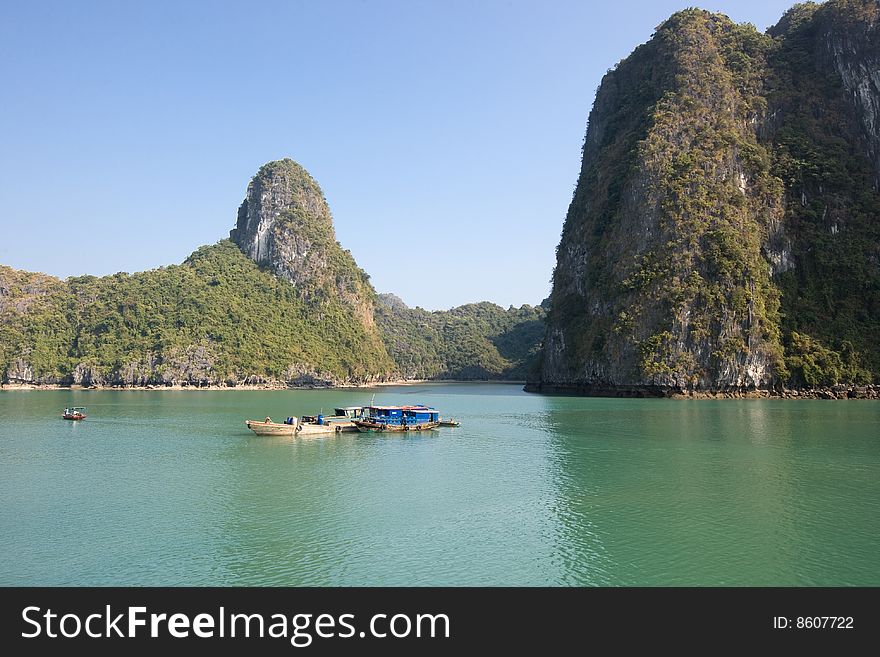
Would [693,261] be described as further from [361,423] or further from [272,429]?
[272,429]

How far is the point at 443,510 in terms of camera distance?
24.1 metres

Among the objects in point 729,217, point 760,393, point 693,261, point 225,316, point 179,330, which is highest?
point 729,217

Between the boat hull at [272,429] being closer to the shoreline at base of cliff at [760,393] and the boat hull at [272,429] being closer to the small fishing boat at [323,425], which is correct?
the small fishing boat at [323,425]

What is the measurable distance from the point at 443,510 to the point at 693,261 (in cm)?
8601

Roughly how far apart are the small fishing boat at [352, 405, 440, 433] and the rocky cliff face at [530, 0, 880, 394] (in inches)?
2044

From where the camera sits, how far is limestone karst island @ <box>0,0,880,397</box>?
314 feet

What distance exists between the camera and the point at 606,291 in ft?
358

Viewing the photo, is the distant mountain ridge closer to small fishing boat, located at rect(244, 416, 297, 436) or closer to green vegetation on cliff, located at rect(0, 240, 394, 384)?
green vegetation on cliff, located at rect(0, 240, 394, 384)

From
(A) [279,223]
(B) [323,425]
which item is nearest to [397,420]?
(B) [323,425]

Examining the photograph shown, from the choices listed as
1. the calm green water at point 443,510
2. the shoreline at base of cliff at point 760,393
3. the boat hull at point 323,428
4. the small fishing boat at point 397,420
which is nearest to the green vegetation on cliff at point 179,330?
the shoreline at base of cliff at point 760,393

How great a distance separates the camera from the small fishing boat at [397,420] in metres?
51.8

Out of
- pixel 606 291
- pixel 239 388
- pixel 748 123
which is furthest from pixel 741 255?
pixel 239 388

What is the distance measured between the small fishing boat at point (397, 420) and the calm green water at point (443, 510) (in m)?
4.77
